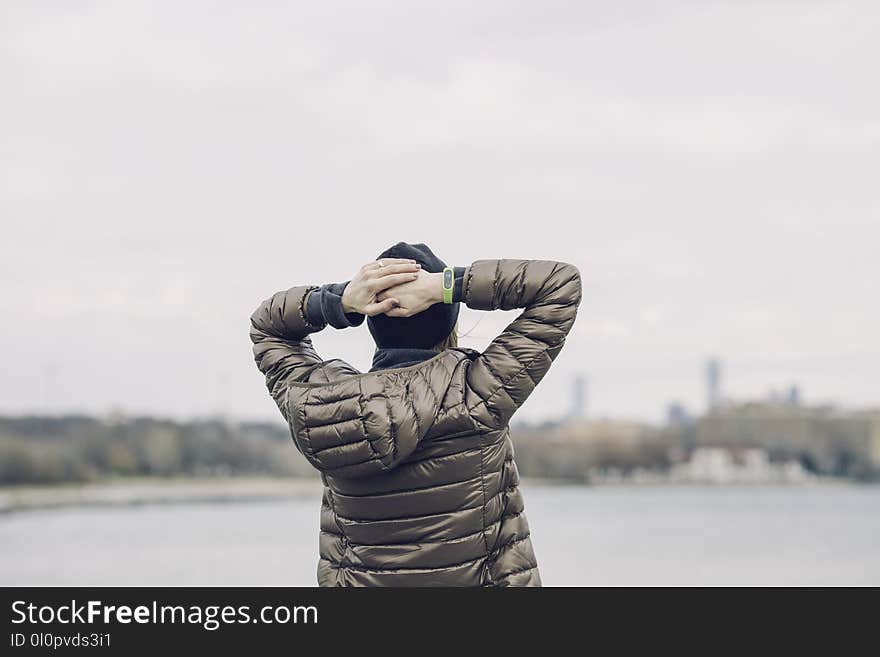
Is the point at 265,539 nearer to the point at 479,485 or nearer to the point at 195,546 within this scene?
the point at 195,546

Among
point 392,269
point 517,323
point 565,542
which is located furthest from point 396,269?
point 565,542

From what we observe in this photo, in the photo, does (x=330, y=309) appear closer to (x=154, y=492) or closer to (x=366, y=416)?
(x=366, y=416)

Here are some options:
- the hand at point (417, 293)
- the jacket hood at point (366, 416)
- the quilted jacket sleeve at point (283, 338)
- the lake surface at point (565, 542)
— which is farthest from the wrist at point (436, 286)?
the lake surface at point (565, 542)

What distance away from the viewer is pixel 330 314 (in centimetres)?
247

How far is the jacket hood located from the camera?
233cm

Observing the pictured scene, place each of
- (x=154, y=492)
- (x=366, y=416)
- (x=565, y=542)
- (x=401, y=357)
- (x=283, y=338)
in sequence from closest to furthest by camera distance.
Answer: (x=366, y=416) < (x=401, y=357) < (x=283, y=338) < (x=565, y=542) < (x=154, y=492)

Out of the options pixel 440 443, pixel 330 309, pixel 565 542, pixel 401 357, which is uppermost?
pixel 330 309

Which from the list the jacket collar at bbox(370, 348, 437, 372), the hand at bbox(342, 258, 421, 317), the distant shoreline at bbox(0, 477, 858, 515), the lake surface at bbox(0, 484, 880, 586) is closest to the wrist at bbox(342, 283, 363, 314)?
the hand at bbox(342, 258, 421, 317)

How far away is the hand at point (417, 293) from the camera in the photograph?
237cm

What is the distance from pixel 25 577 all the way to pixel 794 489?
71.0 meters

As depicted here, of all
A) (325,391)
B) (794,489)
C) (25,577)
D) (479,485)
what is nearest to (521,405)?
(479,485)

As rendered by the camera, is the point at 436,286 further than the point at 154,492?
No

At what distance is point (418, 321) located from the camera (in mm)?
2467

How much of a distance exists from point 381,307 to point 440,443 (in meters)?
0.30
